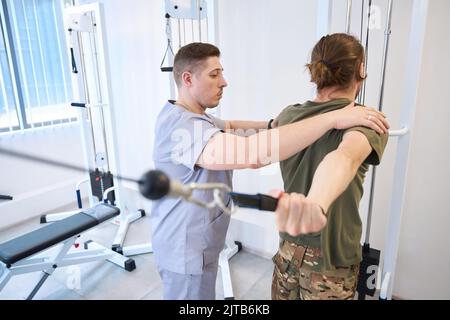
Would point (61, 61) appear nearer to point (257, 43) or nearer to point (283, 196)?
point (257, 43)

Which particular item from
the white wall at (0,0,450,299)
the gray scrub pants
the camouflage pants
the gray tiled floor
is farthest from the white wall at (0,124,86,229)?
the camouflage pants

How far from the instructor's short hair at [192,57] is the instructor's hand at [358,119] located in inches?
20.0

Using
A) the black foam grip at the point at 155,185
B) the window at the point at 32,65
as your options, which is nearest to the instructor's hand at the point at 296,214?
the black foam grip at the point at 155,185

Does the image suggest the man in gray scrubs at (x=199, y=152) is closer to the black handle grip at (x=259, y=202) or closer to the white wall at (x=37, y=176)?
the black handle grip at (x=259, y=202)

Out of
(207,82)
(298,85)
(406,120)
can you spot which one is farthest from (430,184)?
(207,82)

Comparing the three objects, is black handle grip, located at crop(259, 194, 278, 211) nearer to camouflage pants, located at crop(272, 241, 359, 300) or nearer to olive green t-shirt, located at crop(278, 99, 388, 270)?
olive green t-shirt, located at crop(278, 99, 388, 270)

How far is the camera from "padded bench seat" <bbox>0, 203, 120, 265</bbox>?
189cm

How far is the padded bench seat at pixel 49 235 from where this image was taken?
1.89 metres

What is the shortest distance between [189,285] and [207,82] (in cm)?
75

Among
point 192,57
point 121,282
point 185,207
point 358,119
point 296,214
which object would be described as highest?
point 192,57

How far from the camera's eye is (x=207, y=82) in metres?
1.12

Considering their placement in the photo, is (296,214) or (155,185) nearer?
(155,185)

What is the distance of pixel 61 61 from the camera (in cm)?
343

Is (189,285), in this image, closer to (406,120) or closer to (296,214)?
(296,214)
